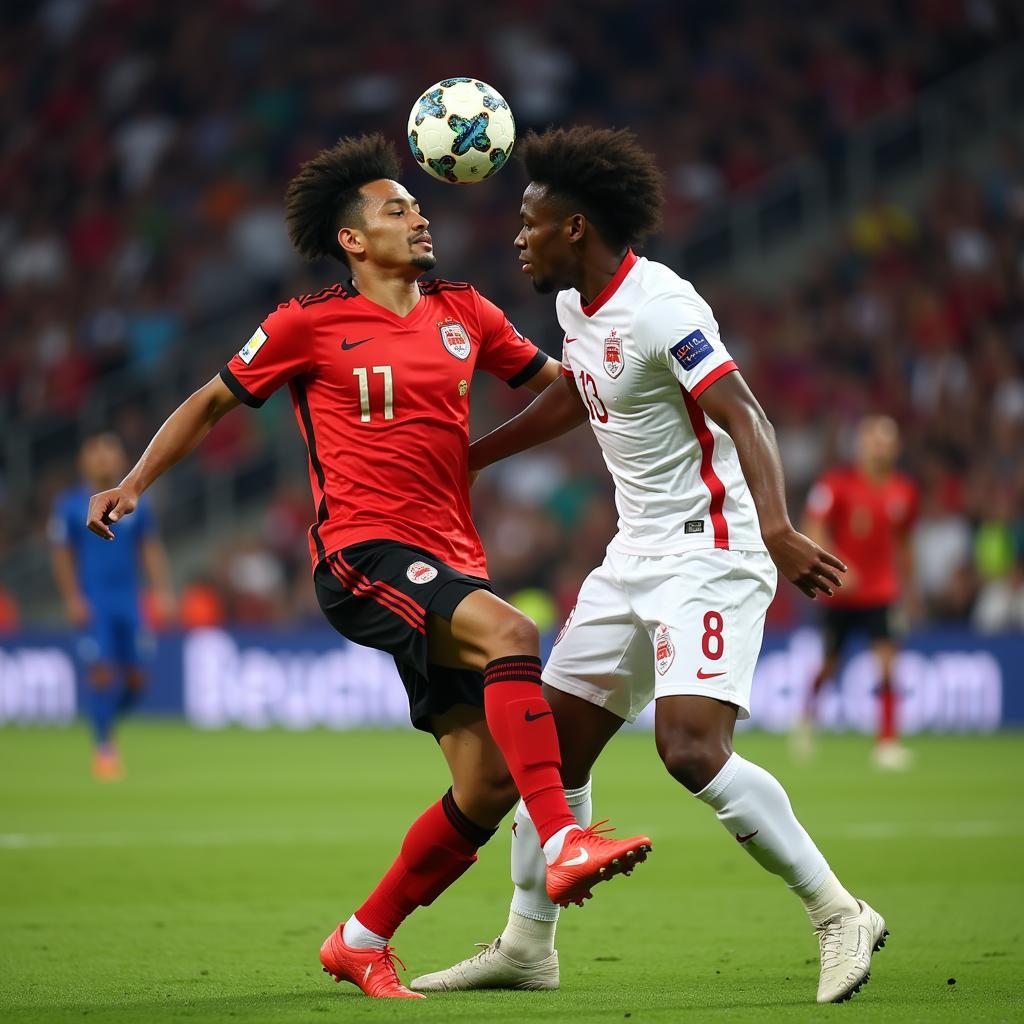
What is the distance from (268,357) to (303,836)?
15.6 ft

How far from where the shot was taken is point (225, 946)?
629 cm

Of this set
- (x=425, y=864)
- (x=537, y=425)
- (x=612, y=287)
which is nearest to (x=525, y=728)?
(x=425, y=864)

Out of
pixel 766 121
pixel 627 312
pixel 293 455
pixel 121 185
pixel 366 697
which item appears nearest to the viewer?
pixel 627 312

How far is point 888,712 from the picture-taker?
13555 mm

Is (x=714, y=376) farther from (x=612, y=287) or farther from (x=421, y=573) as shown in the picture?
(x=421, y=573)

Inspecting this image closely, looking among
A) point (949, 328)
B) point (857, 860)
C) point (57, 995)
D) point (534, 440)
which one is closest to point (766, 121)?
point (949, 328)

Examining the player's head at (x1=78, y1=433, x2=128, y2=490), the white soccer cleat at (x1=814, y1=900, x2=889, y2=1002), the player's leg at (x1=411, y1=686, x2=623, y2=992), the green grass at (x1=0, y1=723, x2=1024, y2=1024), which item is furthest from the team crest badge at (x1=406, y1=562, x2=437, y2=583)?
the player's head at (x1=78, y1=433, x2=128, y2=490)

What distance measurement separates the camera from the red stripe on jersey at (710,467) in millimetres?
5285

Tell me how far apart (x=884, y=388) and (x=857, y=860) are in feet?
34.0

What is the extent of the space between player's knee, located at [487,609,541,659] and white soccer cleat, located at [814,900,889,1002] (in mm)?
1160

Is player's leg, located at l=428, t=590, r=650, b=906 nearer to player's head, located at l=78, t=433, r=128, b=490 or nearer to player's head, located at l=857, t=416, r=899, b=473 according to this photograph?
player's head, located at l=78, t=433, r=128, b=490

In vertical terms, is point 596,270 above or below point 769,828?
above

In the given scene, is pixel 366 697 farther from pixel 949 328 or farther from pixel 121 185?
pixel 121 185

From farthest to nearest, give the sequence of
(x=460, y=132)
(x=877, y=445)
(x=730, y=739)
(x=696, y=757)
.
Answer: (x=877, y=445), (x=460, y=132), (x=730, y=739), (x=696, y=757)
